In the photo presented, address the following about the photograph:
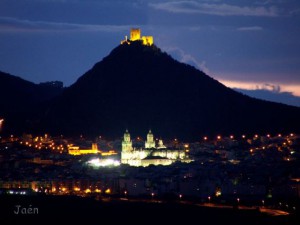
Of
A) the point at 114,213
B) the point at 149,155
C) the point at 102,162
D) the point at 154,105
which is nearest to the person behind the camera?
the point at 114,213

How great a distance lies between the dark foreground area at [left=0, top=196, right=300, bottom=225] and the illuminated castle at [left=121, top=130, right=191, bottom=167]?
35.9 m

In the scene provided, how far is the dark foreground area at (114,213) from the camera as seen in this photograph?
2817 inches

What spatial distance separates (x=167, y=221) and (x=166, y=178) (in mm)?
30148

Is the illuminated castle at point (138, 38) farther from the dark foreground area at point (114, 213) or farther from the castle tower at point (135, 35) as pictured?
the dark foreground area at point (114, 213)

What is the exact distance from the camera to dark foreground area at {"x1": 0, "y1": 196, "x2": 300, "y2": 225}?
2817 inches

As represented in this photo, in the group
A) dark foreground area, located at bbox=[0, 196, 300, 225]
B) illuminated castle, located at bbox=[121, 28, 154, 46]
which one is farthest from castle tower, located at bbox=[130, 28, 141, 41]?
dark foreground area, located at bbox=[0, 196, 300, 225]

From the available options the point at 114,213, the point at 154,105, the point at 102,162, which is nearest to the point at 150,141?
the point at 102,162

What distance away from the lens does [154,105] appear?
158125 mm

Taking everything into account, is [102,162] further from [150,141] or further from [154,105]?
[154,105]

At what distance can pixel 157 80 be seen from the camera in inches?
6403

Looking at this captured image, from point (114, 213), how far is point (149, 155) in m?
50.7

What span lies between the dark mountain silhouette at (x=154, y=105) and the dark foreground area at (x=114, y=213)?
6060cm

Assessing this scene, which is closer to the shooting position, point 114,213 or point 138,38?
point 114,213

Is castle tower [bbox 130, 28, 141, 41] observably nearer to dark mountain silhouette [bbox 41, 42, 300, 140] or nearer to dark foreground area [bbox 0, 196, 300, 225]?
dark mountain silhouette [bbox 41, 42, 300, 140]
